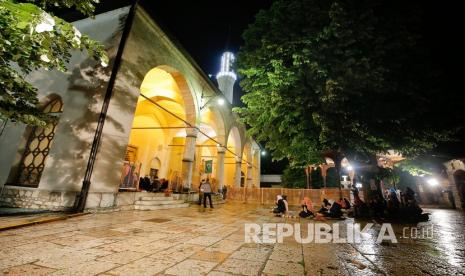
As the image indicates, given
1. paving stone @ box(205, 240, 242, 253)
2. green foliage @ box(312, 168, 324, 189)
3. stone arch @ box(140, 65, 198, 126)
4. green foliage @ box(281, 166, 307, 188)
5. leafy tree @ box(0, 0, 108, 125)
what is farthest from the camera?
green foliage @ box(312, 168, 324, 189)

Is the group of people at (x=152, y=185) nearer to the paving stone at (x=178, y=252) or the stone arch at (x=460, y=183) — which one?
the paving stone at (x=178, y=252)

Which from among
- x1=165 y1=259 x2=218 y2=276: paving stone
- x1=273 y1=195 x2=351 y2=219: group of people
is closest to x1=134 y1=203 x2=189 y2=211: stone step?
x1=273 y1=195 x2=351 y2=219: group of people

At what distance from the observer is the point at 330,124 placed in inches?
281

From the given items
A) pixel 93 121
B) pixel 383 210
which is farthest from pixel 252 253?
pixel 383 210

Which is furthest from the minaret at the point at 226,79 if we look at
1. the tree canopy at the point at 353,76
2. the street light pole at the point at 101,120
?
the tree canopy at the point at 353,76

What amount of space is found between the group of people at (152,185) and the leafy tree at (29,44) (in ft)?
29.7

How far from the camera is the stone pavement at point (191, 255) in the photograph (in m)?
2.84

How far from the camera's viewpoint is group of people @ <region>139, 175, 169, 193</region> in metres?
14.1

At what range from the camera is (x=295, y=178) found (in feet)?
98.9

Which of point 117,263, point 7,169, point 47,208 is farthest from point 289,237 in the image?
point 7,169

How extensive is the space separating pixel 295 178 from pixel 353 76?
25.1 metres

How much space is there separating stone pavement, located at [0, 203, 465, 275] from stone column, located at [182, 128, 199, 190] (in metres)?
7.73

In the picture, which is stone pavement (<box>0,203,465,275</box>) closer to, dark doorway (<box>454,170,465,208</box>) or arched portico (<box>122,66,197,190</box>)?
arched portico (<box>122,66,197,190</box>)

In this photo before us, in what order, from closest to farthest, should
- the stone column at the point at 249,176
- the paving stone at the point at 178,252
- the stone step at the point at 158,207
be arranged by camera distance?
the paving stone at the point at 178,252 < the stone step at the point at 158,207 < the stone column at the point at 249,176
